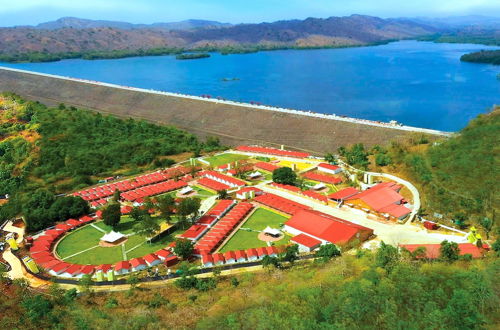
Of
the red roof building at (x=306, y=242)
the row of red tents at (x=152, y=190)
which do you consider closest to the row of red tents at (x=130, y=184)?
the row of red tents at (x=152, y=190)

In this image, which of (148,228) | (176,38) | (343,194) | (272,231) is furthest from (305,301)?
(176,38)

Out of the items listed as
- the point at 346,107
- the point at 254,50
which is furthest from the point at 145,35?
the point at 346,107

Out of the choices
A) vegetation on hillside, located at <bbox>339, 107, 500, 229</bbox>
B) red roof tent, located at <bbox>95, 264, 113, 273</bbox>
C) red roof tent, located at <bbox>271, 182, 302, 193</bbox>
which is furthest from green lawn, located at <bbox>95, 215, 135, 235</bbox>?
vegetation on hillside, located at <bbox>339, 107, 500, 229</bbox>

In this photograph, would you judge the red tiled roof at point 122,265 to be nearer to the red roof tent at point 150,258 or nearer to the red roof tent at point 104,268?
the red roof tent at point 104,268

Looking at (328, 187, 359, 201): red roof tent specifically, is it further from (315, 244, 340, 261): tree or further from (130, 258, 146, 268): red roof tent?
(130, 258, 146, 268): red roof tent

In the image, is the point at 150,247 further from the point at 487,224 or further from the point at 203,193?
the point at 487,224
